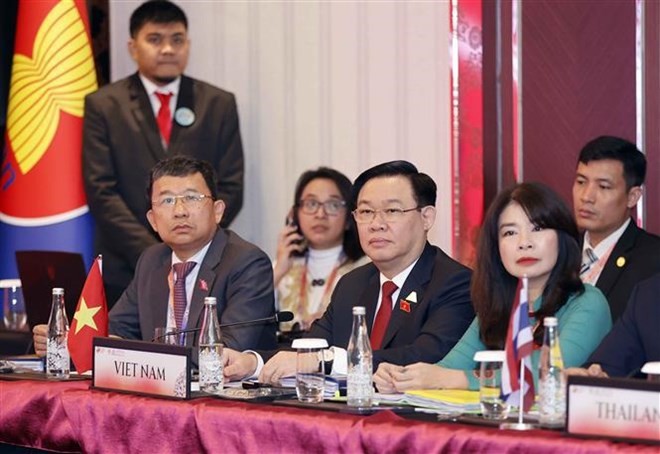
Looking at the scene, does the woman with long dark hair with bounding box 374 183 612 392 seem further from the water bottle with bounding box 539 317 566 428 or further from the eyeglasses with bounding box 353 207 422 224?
the water bottle with bounding box 539 317 566 428

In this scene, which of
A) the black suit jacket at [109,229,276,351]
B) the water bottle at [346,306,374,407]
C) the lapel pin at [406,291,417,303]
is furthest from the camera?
the black suit jacket at [109,229,276,351]

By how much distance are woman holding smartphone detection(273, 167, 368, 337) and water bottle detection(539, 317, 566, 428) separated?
2.68 meters

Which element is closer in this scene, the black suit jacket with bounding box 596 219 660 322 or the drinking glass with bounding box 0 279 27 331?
the drinking glass with bounding box 0 279 27 331

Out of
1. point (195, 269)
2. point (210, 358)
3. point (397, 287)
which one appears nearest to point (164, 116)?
point (195, 269)

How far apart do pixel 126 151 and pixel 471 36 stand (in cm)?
159

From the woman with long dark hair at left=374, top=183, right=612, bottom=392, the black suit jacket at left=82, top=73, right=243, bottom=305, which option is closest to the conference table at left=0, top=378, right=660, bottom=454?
the woman with long dark hair at left=374, top=183, right=612, bottom=392

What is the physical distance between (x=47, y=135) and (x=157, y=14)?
2.43 ft

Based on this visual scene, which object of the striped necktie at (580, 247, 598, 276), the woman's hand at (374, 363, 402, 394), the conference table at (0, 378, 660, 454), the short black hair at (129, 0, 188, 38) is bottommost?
the conference table at (0, 378, 660, 454)

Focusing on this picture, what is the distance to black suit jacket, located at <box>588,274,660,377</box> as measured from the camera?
3.20 m

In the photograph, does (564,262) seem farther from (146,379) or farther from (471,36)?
(471,36)

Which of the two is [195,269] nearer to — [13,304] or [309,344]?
[13,304]

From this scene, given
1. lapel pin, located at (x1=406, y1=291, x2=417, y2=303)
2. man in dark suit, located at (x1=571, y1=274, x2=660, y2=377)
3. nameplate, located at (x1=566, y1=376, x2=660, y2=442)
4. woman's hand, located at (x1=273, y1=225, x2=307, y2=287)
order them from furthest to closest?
woman's hand, located at (x1=273, y1=225, x2=307, y2=287) < lapel pin, located at (x1=406, y1=291, x2=417, y2=303) < man in dark suit, located at (x1=571, y1=274, x2=660, y2=377) < nameplate, located at (x1=566, y1=376, x2=660, y2=442)

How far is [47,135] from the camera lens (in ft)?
19.5

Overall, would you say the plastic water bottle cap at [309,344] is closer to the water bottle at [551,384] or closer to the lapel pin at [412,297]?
the water bottle at [551,384]
